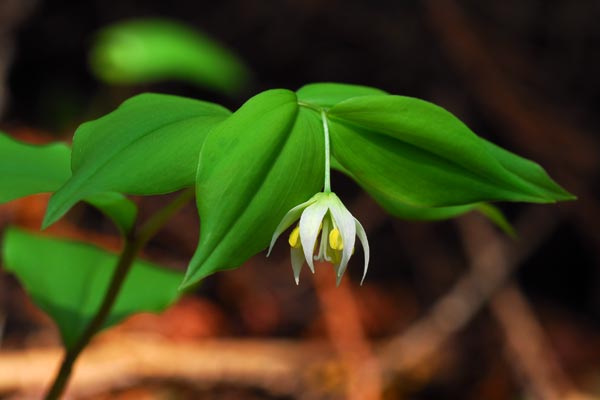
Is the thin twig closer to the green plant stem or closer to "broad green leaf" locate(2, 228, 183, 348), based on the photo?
"broad green leaf" locate(2, 228, 183, 348)

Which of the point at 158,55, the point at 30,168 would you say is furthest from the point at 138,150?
the point at 158,55

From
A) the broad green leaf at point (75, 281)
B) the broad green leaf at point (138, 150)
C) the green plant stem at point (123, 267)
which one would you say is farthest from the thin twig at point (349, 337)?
the broad green leaf at point (138, 150)

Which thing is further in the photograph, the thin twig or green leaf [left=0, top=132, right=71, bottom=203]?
the thin twig

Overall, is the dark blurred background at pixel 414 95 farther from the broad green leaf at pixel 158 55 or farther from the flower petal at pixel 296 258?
the flower petal at pixel 296 258

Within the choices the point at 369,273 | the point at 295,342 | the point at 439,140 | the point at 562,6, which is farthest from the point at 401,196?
the point at 562,6

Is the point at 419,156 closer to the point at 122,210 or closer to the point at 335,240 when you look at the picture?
the point at 335,240

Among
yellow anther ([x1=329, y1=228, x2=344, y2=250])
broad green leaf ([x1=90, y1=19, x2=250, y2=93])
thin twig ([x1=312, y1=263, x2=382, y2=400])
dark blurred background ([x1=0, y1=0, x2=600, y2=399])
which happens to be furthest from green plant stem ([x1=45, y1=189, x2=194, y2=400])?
broad green leaf ([x1=90, y1=19, x2=250, y2=93])
